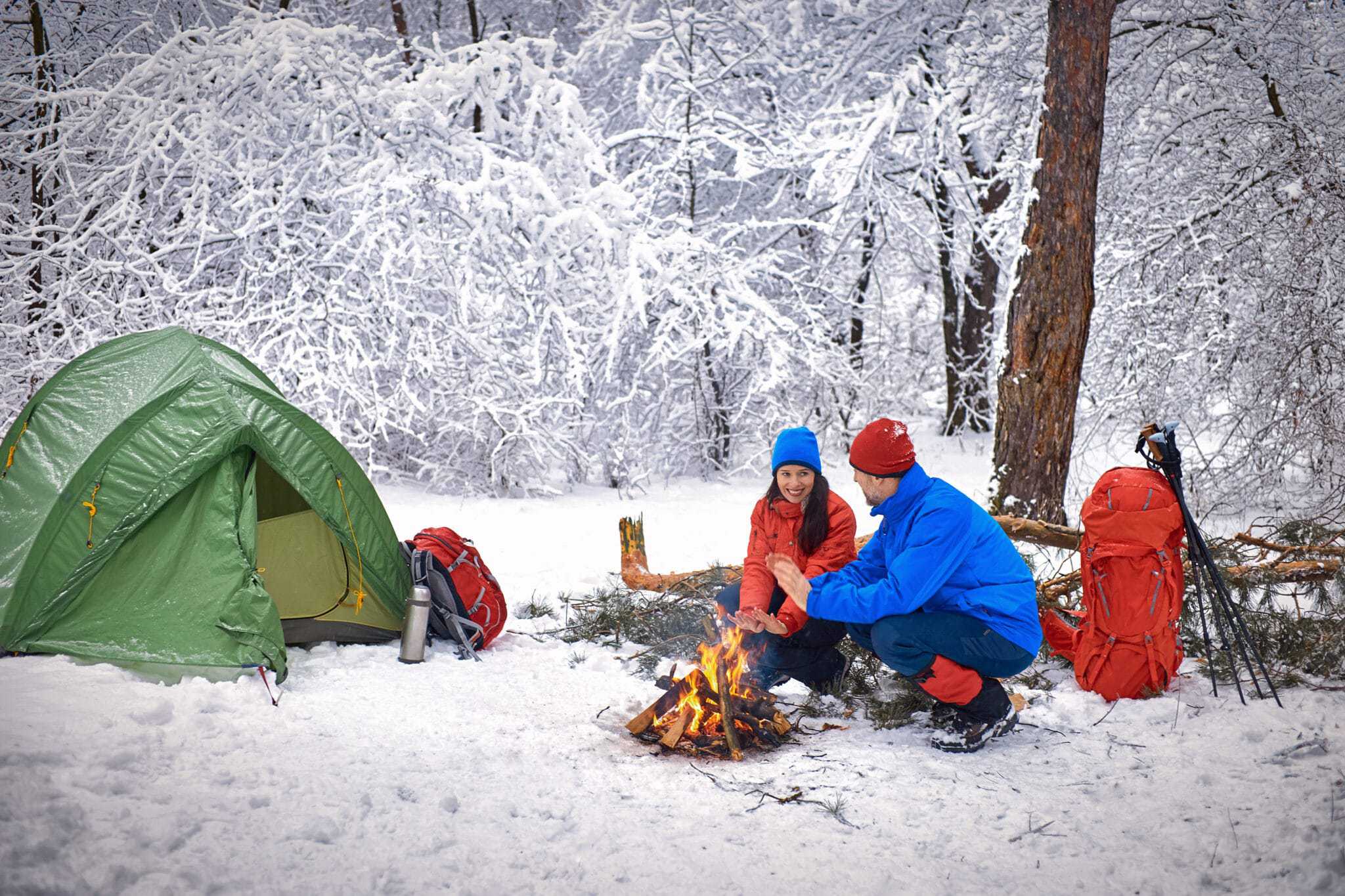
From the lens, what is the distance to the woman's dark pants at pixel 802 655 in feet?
12.6

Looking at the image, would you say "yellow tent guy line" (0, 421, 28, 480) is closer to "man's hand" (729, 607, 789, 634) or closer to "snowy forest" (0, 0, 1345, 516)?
"man's hand" (729, 607, 789, 634)

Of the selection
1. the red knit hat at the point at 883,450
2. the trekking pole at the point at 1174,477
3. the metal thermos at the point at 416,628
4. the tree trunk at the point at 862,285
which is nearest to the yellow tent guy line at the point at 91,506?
the metal thermos at the point at 416,628

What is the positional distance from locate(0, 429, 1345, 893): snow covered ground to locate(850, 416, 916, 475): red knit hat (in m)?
1.01

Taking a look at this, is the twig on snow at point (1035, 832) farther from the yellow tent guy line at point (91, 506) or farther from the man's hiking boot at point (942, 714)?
the yellow tent guy line at point (91, 506)

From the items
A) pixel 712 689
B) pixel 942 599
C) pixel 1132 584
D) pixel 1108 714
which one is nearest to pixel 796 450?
pixel 942 599

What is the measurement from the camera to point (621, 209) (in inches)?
311

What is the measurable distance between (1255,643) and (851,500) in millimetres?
4721

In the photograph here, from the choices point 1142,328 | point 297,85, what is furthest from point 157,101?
point 1142,328

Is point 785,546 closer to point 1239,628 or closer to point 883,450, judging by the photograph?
point 883,450

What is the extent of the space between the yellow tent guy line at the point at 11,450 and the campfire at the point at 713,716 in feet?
10.2

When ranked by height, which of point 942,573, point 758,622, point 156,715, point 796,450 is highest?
point 796,450

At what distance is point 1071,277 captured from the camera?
19.3ft

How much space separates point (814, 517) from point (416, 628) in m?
1.88

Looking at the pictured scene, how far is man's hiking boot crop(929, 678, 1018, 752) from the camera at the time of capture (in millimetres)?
3266
